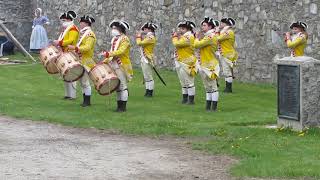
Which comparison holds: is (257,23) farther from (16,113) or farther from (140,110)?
(16,113)

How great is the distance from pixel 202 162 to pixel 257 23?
1104 centimetres

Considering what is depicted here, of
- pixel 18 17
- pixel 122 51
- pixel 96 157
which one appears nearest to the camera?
pixel 96 157

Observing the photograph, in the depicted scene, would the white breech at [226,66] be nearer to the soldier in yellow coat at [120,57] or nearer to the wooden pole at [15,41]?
the soldier in yellow coat at [120,57]

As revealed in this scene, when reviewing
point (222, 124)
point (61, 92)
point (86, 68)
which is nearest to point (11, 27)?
point (61, 92)

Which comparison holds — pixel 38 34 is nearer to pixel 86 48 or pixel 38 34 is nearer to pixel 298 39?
pixel 86 48

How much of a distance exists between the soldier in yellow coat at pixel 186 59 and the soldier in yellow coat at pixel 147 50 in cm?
143

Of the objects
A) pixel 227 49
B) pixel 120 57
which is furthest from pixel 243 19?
pixel 120 57

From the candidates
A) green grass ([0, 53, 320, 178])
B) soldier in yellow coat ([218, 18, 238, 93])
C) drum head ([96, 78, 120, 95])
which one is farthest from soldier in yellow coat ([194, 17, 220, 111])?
soldier in yellow coat ([218, 18, 238, 93])

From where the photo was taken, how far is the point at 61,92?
60.0ft

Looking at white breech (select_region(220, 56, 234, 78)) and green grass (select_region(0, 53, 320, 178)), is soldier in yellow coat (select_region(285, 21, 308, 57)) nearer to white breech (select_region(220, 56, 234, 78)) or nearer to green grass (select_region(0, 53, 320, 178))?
green grass (select_region(0, 53, 320, 178))

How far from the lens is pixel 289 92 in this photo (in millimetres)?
12109

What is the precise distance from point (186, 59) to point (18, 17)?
1638 cm

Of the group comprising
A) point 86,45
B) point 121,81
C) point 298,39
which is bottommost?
point 121,81

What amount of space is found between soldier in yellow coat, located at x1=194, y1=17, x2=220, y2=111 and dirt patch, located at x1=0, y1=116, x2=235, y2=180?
327 centimetres
